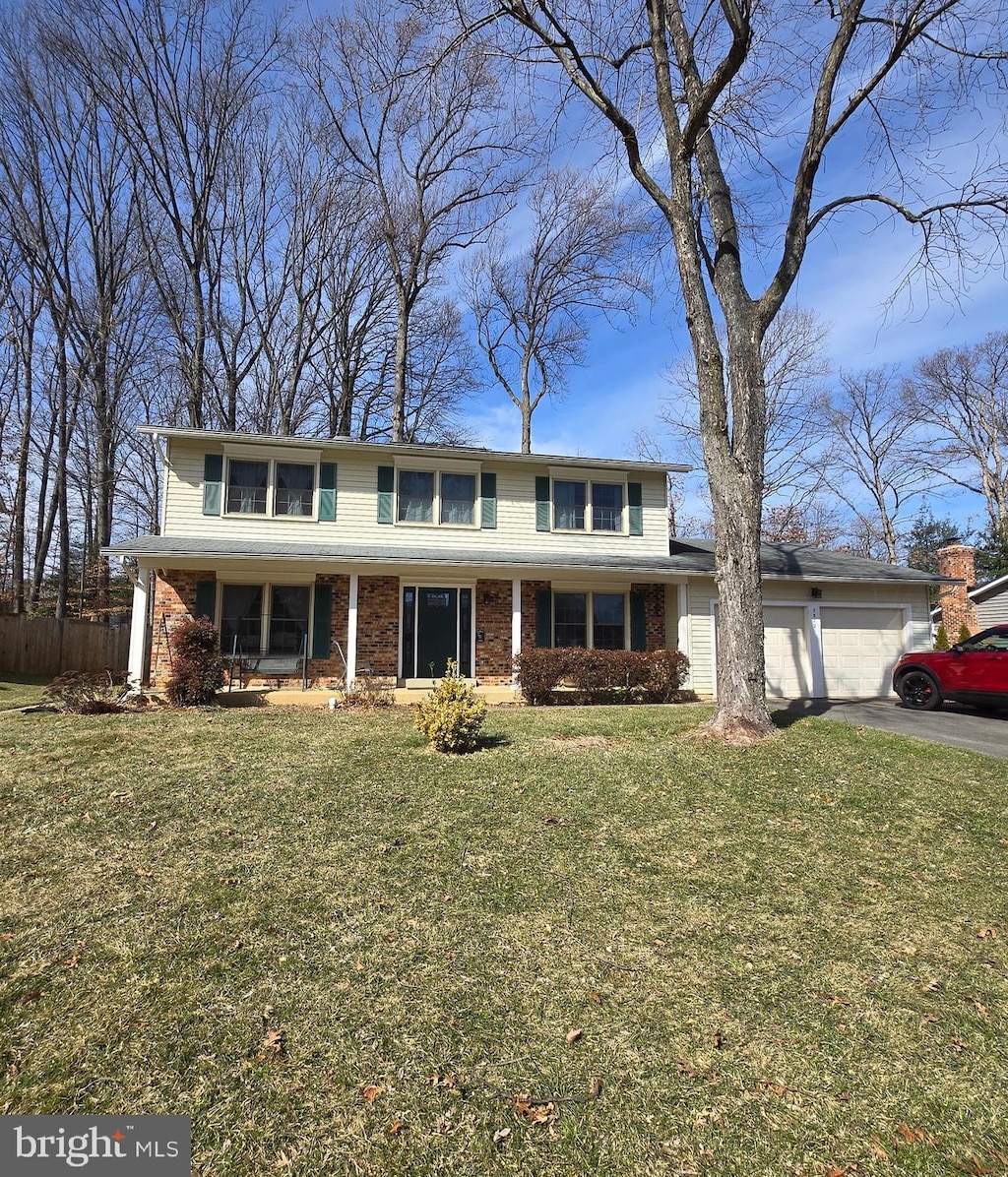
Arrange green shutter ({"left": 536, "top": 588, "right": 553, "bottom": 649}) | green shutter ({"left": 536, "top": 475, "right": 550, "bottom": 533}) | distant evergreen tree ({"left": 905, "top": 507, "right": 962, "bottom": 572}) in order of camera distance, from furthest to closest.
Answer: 1. distant evergreen tree ({"left": 905, "top": 507, "right": 962, "bottom": 572})
2. green shutter ({"left": 536, "top": 475, "right": 550, "bottom": 533})
3. green shutter ({"left": 536, "top": 588, "right": 553, "bottom": 649})

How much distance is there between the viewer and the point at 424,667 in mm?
12617

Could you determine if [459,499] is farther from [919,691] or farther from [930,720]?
[919,691]

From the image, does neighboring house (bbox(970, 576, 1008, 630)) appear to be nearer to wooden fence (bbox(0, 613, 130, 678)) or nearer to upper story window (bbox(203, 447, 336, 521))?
upper story window (bbox(203, 447, 336, 521))

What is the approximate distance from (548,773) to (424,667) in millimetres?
6870

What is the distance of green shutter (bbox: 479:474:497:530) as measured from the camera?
1304 centimetres

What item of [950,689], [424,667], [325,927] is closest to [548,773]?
[325,927]

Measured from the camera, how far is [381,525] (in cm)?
1262

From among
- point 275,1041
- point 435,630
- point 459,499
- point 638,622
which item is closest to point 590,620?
point 638,622

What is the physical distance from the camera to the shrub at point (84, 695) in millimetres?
8969

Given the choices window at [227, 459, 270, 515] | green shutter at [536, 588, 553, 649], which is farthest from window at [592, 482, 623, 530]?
→ window at [227, 459, 270, 515]

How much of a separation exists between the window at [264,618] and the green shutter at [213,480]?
164cm

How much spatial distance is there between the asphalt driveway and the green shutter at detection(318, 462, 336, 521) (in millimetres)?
9143

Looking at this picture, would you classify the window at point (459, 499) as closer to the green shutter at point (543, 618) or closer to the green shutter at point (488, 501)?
the green shutter at point (488, 501)

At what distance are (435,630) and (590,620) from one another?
3391 millimetres
